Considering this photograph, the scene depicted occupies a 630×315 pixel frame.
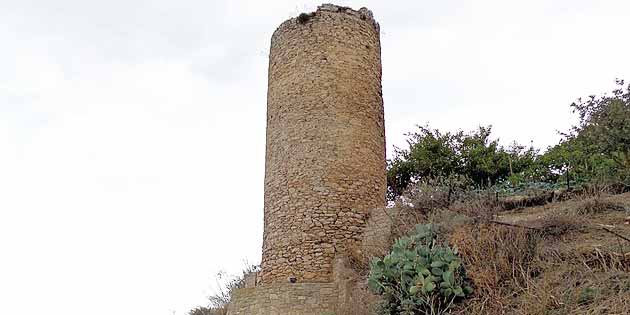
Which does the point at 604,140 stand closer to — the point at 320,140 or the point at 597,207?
the point at 597,207

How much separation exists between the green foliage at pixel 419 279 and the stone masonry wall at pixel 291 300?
2375 millimetres

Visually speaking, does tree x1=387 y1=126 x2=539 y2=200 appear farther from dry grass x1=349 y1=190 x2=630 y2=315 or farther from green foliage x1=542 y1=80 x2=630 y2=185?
dry grass x1=349 y1=190 x2=630 y2=315

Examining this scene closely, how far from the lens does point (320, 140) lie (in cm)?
1177

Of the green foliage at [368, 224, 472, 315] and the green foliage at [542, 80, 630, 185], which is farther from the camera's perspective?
the green foliage at [542, 80, 630, 185]

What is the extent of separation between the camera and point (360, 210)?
A: 38.1 feet

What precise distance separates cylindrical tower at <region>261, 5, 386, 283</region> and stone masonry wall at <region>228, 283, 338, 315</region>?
0.42 metres

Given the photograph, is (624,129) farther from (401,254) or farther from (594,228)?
(401,254)

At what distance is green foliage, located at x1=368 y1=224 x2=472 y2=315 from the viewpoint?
24.4 ft

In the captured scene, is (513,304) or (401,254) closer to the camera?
(513,304)

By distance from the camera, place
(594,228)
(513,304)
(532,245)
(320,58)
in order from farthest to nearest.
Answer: (320,58), (594,228), (532,245), (513,304)

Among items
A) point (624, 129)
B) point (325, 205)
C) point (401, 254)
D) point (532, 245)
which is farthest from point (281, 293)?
point (624, 129)

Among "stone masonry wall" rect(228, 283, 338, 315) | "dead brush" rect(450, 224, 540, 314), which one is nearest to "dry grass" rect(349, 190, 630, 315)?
"dead brush" rect(450, 224, 540, 314)

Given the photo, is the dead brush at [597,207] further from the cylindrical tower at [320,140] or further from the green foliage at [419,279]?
the cylindrical tower at [320,140]

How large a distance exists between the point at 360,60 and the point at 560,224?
541cm
